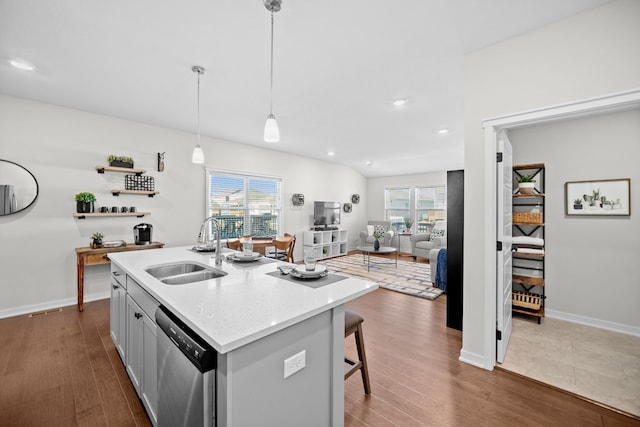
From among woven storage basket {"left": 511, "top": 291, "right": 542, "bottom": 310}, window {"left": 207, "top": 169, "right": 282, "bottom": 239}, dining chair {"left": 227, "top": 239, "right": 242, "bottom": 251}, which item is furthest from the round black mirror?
woven storage basket {"left": 511, "top": 291, "right": 542, "bottom": 310}

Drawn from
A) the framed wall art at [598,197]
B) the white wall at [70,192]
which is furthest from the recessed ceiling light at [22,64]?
the framed wall art at [598,197]

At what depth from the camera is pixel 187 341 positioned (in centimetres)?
109

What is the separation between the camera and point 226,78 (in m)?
2.78

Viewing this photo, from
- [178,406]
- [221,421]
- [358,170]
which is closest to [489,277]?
[221,421]

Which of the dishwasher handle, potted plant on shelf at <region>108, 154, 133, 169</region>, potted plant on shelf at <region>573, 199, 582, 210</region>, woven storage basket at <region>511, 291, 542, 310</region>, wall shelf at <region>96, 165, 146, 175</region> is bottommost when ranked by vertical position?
woven storage basket at <region>511, 291, 542, 310</region>

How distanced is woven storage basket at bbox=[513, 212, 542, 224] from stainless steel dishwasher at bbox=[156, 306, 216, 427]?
12.1 ft

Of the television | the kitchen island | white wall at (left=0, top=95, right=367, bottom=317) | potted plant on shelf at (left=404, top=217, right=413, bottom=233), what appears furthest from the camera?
potted plant on shelf at (left=404, top=217, right=413, bottom=233)

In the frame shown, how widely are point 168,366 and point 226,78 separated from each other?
264 cm

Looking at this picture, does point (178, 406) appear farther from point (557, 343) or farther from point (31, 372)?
point (557, 343)

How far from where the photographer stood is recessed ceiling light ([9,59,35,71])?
8.08 feet

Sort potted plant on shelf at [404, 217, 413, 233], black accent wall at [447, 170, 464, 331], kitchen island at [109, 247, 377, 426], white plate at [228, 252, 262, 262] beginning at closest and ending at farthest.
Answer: kitchen island at [109, 247, 377, 426] → white plate at [228, 252, 262, 262] → black accent wall at [447, 170, 464, 331] → potted plant on shelf at [404, 217, 413, 233]

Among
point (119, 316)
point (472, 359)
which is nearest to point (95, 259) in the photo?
point (119, 316)

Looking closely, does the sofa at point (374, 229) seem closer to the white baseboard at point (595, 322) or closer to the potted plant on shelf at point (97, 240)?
the white baseboard at point (595, 322)

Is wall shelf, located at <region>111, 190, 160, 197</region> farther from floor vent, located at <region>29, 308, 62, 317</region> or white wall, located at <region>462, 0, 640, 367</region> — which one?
white wall, located at <region>462, 0, 640, 367</region>
